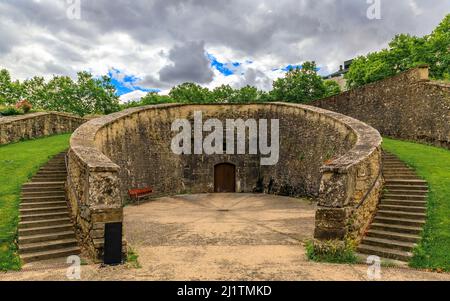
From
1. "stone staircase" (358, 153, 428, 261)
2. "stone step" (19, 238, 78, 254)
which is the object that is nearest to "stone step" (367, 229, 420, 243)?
"stone staircase" (358, 153, 428, 261)

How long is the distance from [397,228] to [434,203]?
68.3 inches

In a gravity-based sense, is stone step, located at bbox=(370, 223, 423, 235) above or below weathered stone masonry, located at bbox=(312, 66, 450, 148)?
below

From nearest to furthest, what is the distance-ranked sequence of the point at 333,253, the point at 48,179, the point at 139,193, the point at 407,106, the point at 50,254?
the point at 333,253 < the point at 50,254 < the point at 48,179 < the point at 139,193 < the point at 407,106

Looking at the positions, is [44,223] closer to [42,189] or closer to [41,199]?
[41,199]

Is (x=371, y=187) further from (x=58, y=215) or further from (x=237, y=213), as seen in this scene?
(x=58, y=215)

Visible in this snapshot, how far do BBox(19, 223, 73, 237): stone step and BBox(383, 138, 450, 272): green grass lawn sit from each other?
8.55 m

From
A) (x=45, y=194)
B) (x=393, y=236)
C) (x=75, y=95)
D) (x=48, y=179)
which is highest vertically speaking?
(x=75, y=95)

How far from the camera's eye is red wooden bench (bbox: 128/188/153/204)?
16.1 meters

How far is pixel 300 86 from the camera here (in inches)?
1449

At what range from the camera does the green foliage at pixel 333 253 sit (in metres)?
7.63

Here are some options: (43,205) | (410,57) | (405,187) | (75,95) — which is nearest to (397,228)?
(405,187)

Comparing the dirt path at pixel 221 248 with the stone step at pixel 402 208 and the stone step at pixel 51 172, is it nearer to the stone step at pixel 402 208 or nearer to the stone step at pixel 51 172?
the stone step at pixel 402 208

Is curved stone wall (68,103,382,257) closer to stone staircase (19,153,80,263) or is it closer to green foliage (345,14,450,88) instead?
stone staircase (19,153,80,263)
